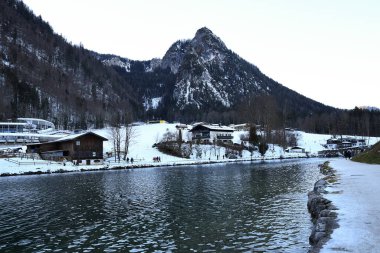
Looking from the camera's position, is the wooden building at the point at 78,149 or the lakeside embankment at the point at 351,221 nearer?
the lakeside embankment at the point at 351,221

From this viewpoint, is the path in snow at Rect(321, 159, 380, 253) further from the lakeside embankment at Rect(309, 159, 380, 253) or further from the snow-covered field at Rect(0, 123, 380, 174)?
the snow-covered field at Rect(0, 123, 380, 174)

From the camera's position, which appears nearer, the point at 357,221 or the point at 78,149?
the point at 357,221

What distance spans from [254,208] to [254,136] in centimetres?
11221

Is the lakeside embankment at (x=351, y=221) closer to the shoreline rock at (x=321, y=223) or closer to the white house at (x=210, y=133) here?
the shoreline rock at (x=321, y=223)

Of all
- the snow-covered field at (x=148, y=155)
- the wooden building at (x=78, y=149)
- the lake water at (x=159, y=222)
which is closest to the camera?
the lake water at (x=159, y=222)

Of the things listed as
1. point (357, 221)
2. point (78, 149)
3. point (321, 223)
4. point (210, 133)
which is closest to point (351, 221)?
point (357, 221)

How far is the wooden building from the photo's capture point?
86.1 m

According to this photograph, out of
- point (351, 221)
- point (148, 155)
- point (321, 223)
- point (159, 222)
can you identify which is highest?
point (148, 155)

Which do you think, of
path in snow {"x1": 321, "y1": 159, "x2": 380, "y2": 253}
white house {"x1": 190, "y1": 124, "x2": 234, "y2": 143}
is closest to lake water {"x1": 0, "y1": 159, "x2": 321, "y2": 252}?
path in snow {"x1": 321, "y1": 159, "x2": 380, "y2": 253}

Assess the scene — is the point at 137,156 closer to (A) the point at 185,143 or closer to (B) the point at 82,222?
(A) the point at 185,143

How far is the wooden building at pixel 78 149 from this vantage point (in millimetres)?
86125

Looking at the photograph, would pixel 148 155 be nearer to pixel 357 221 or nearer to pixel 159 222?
pixel 159 222

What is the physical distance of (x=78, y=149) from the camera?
87500mm

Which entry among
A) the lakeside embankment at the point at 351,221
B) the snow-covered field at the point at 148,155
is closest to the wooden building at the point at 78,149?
the snow-covered field at the point at 148,155
